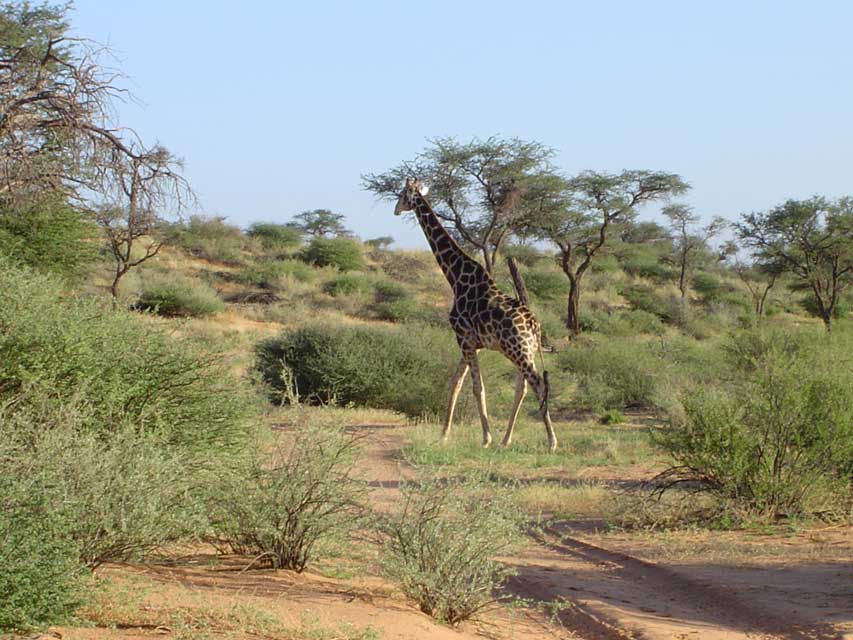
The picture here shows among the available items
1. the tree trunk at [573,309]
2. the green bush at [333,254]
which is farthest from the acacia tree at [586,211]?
the green bush at [333,254]

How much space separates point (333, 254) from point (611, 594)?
35.6 metres

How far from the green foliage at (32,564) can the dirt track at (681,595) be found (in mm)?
1758

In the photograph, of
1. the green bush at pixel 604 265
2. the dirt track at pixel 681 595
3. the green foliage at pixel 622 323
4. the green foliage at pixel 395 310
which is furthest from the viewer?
the green bush at pixel 604 265

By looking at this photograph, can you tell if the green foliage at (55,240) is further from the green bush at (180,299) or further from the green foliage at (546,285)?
the green foliage at (546,285)

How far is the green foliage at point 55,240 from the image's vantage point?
16138mm

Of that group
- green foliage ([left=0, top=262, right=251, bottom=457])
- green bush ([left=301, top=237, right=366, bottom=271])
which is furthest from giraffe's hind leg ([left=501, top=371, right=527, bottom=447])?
green bush ([left=301, top=237, right=366, bottom=271])

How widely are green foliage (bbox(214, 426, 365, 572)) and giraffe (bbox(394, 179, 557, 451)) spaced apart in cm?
717

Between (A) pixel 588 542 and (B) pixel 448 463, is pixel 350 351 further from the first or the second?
(A) pixel 588 542

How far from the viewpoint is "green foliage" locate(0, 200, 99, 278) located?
1614cm

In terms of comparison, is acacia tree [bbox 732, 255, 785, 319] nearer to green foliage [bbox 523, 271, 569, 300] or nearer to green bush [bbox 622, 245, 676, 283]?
green bush [bbox 622, 245, 676, 283]

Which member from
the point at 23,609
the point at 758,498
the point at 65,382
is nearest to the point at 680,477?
the point at 758,498

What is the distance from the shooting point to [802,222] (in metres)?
34.1

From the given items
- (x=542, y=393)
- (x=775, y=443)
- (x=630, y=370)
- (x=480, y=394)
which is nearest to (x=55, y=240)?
(x=480, y=394)

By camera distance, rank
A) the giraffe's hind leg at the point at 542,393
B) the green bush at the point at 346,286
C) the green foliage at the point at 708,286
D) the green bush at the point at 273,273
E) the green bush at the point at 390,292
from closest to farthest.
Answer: the giraffe's hind leg at the point at 542,393 < the green bush at the point at 273,273 < the green bush at the point at 346,286 < the green bush at the point at 390,292 < the green foliage at the point at 708,286
